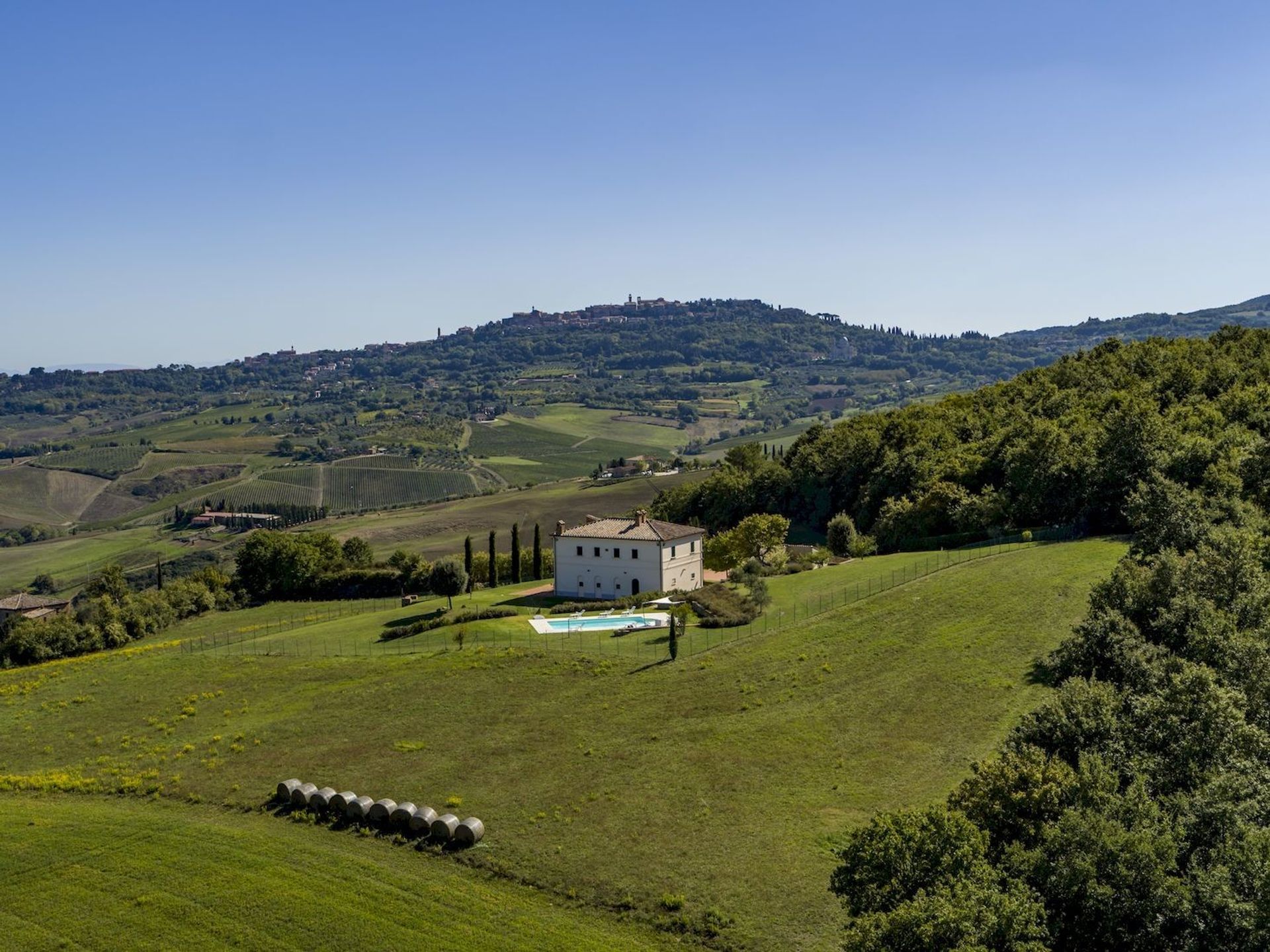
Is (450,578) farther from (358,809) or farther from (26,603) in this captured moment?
(26,603)

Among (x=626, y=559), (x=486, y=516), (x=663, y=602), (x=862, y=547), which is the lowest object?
(x=486, y=516)

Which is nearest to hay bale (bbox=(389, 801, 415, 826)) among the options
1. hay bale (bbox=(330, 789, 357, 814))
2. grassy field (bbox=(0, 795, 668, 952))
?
grassy field (bbox=(0, 795, 668, 952))

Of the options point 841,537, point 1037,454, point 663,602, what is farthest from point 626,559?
point 1037,454

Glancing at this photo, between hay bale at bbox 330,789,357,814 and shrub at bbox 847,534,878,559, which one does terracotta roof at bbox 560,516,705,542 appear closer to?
shrub at bbox 847,534,878,559

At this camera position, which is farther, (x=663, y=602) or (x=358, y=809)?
(x=663, y=602)

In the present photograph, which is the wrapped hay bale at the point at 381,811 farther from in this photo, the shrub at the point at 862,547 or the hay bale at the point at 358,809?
the shrub at the point at 862,547

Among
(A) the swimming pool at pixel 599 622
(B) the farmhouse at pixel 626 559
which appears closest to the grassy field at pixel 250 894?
(A) the swimming pool at pixel 599 622
